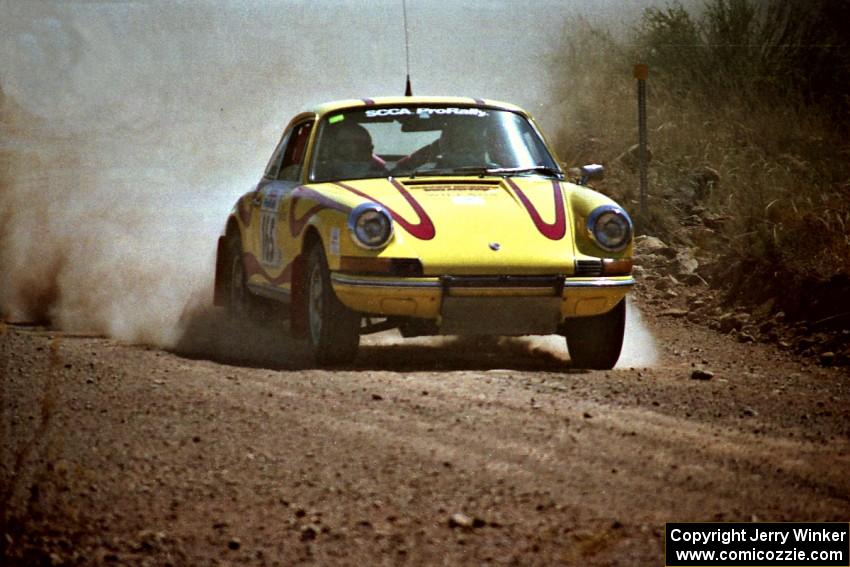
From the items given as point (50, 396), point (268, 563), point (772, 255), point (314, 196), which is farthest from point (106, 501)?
point (772, 255)

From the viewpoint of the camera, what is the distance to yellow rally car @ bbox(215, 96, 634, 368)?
342 inches

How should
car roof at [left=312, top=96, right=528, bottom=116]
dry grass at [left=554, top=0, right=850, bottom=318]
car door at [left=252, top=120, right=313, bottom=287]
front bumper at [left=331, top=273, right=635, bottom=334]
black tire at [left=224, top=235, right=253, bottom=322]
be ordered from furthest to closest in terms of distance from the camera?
dry grass at [left=554, top=0, right=850, bottom=318], black tire at [left=224, top=235, right=253, bottom=322], car roof at [left=312, top=96, right=528, bottom=116], car door at [left=252, top=120, right=313, bottom=287], front bumper at [left=331, top=273, right=635, bottom=334]

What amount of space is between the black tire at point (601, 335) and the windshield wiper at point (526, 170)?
1013 millimetres

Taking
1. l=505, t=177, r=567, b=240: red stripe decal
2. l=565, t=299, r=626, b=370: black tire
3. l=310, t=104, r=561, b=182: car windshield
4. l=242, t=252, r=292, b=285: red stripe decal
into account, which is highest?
l=310, t=104, r=561, b=182: car windshield

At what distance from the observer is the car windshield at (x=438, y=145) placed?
385 inches

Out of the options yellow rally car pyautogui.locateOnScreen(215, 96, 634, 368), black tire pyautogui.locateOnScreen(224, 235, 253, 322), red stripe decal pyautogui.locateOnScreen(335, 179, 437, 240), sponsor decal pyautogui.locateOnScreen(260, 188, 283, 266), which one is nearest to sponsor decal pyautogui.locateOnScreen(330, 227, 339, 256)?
yellow rally car pyautogui.locateOnScreen(215, 96, 634, 368)

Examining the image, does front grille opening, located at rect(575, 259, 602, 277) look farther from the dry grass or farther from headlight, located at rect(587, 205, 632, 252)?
the dry grass

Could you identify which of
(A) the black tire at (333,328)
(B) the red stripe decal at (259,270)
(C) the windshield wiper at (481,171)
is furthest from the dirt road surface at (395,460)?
(C) the windshield wiper at (481,171)

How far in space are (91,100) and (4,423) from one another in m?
25.8

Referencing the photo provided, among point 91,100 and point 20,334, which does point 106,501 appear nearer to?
point 20,334

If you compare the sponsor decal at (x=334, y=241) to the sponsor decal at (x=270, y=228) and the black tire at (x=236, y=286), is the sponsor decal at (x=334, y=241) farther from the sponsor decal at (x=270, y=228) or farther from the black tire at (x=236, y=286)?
the black tire at (x=236, y=286)

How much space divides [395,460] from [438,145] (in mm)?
4172

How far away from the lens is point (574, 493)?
5.53 m

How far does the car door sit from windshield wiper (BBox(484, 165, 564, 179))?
122 centimetres
